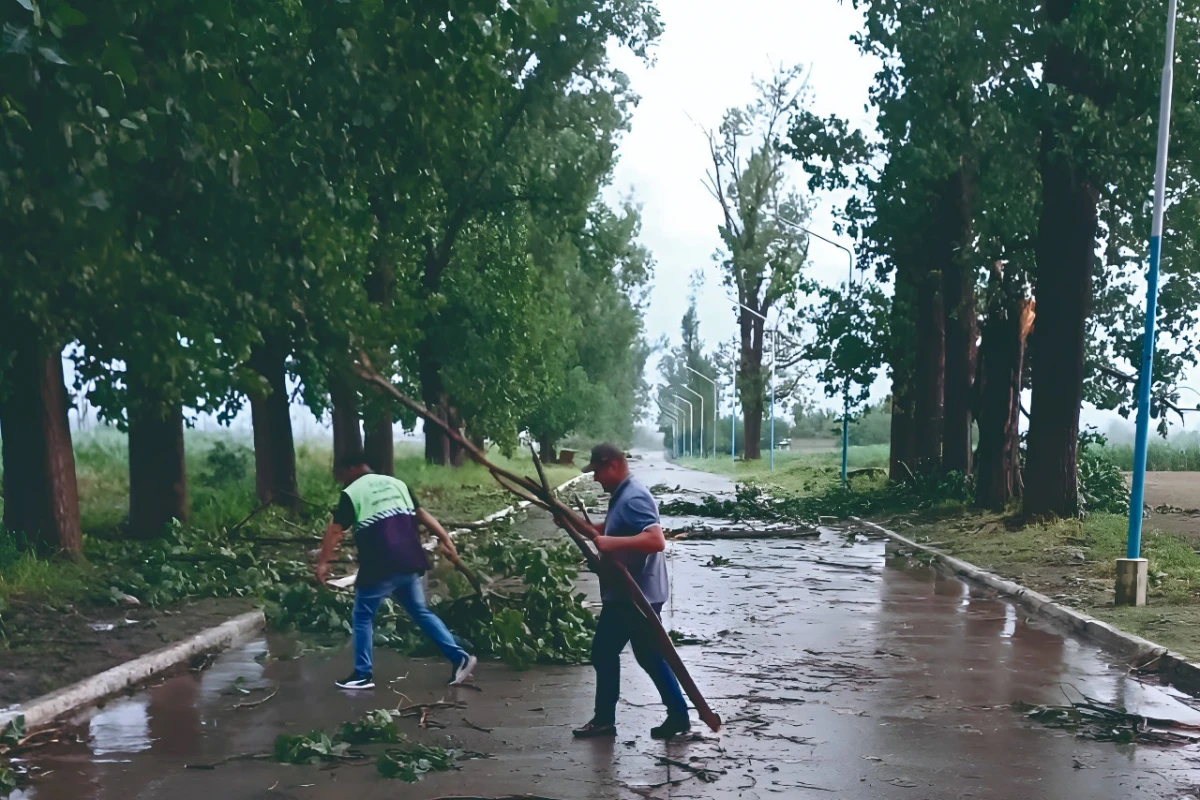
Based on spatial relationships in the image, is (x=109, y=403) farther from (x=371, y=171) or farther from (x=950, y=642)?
(x=950, y=642)

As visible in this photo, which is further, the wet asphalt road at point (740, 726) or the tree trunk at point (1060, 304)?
the tree trunk at point (1060, 304)

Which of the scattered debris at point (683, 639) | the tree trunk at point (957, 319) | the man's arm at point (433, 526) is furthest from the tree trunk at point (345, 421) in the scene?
the man's arm at point (433, 526)

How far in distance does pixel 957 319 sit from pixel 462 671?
75.9 ft

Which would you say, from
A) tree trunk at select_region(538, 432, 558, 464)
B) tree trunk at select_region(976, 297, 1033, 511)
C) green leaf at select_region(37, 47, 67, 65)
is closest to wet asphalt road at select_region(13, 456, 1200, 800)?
green leaf at select_region(37, 47, 67, 65)

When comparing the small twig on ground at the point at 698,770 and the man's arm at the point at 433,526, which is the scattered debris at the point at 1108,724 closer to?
the small twig on ground at the point at 698,770

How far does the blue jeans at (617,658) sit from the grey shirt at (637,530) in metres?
0.09

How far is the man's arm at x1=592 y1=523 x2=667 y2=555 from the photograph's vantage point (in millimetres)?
7707

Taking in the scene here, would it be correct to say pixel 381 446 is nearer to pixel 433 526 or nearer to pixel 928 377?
pixel 928 377

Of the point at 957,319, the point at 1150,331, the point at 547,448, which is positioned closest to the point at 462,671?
the point at 1150,331

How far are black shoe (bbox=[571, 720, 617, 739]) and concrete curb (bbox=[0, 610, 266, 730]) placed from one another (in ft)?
10.9

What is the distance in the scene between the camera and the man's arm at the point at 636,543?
7707mm

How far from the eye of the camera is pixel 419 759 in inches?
292

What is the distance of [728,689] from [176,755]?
399cm

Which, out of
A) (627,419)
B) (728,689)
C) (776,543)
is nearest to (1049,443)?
(776,543)
